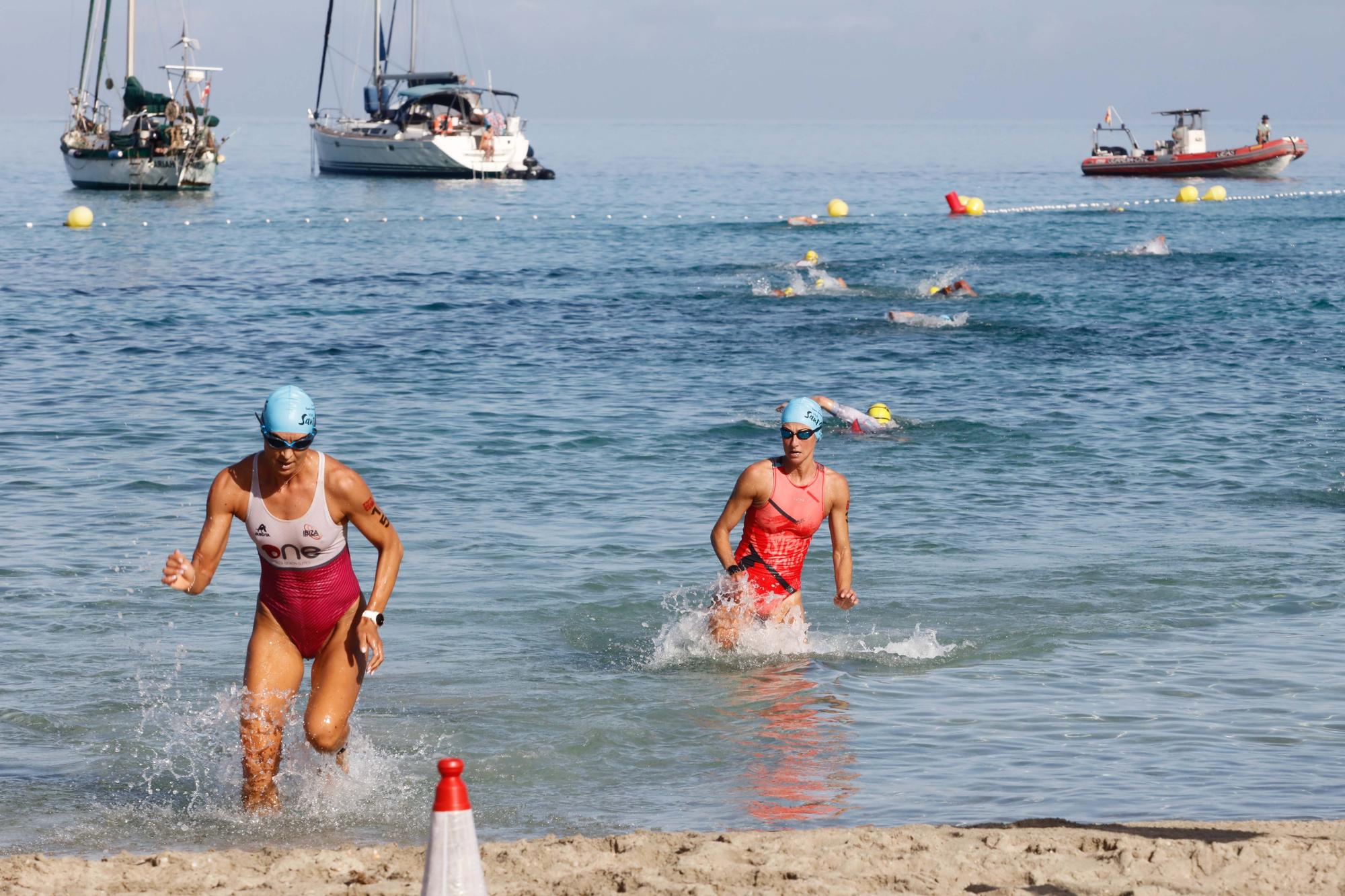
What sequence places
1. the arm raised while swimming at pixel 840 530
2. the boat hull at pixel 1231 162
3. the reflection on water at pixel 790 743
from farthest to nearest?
the boat hull at pixel 1231 162 < the arm raised while swimming at pixel 840 530 < the reflection on water at pixel 790 743

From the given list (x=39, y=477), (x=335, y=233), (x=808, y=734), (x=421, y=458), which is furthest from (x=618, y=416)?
(x=335, y=233)

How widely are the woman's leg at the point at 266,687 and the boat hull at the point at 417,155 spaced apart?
70.3 meters

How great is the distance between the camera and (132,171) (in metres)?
62.4

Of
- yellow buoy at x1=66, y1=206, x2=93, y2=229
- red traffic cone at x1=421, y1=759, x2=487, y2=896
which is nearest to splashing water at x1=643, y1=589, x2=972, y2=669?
red traffic cone at x1=421, y1=759, x2=487, y2=896

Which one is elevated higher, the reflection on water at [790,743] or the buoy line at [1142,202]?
the buoy line at [1142,202]

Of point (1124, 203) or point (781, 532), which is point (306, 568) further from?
point (1124, 203)

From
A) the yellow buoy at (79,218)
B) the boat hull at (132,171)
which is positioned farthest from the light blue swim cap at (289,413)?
the boat hull at (132,171)

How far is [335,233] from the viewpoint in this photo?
4806 centimetres

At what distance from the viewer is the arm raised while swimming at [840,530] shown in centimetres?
891

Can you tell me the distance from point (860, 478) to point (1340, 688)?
6970 mm

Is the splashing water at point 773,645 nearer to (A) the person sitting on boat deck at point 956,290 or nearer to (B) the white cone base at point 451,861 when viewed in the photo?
(B) the white cone base at point 451,861

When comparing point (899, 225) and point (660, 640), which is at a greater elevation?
point (899, 225)

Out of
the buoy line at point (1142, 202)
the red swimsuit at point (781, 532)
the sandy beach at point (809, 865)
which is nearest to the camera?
the sandy beach at point (809, 865)

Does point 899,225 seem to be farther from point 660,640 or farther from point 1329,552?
point 660,640
